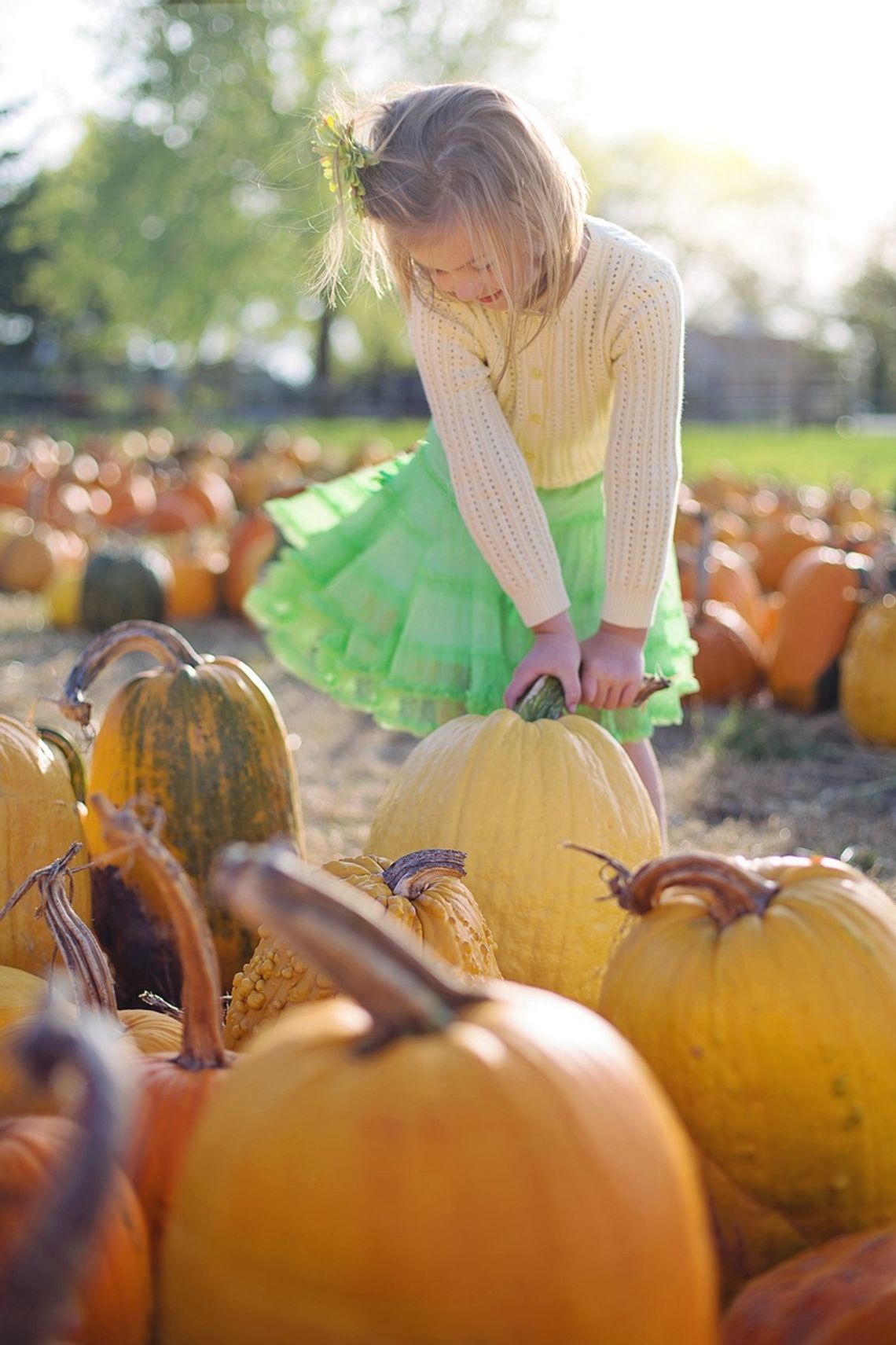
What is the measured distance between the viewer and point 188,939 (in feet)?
3.86

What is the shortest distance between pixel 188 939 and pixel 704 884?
490 millimetres

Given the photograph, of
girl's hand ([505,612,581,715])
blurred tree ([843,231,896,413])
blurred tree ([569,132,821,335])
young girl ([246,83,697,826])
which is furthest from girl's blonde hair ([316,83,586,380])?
blurred tree ([843,231,896,413])

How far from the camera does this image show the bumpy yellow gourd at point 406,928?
1.63 m

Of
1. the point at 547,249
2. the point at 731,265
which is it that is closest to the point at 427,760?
the point at 547,249

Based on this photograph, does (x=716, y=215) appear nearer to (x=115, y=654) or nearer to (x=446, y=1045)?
(x=115, y=654)

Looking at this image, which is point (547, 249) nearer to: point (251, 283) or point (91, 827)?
point (91, 827)

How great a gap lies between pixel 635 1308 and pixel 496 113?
1.95 meters

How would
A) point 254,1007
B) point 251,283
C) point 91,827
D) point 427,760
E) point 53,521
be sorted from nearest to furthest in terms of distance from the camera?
point 254,1007, point 427,760, point 91,827, point 53,521, point 251,283

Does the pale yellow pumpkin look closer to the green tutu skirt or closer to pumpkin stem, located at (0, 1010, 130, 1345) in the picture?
the green tutu skirt

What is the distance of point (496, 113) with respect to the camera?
2320 mm

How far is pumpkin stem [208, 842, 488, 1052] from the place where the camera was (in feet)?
3.01

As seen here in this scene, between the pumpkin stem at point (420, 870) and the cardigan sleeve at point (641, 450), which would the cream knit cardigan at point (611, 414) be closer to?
the cardigan sleeve at point (641, 450)

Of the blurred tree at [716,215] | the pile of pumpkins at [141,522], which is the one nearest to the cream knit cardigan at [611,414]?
the pile of pumpkins at [141,522]

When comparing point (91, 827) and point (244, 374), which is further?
point (244, 374)
